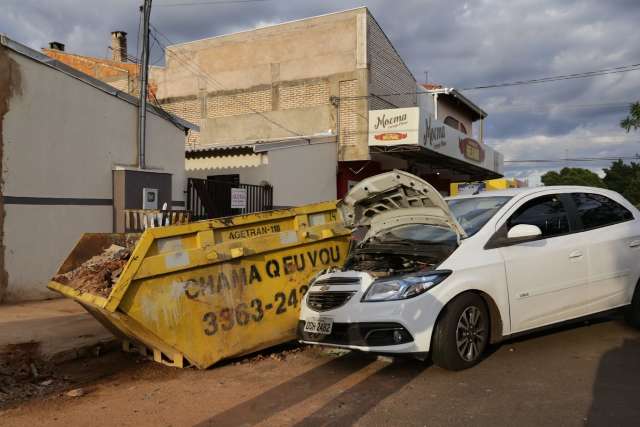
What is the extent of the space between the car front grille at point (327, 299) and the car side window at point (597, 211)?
282cm

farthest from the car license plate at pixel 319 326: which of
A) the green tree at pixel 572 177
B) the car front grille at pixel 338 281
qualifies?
the green tree at pixel 572 177

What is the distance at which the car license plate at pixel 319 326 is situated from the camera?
200 inches

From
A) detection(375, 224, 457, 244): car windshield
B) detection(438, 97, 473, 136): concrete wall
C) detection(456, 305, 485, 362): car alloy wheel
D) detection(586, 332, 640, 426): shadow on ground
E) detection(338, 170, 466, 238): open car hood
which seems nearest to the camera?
detection(586, 332, 640, 426): shadow on ground

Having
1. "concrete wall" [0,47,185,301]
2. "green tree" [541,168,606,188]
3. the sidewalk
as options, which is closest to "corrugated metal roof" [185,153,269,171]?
"concrete wall" [0,47,185,301]

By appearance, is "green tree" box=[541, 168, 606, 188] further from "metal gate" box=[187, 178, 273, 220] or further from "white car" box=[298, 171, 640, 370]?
"white car" box=[298, 171, 640, 370]

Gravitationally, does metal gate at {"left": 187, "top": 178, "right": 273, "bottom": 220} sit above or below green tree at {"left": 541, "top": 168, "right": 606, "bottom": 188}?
below

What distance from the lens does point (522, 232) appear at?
527 cm

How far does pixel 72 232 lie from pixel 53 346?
4375mm

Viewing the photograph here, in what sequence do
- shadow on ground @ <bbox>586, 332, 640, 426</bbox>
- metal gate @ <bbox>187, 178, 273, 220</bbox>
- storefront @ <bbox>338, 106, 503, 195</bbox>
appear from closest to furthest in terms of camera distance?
shadow on ground @ <bbox>586, 332, 640, 426</bbox>
metal gate @ <bbox>187, 178, 273, 220</bbox>
storefront @ <bbox>338, 106, 503, 195</bbox>

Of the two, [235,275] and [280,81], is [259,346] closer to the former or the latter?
[235,275]

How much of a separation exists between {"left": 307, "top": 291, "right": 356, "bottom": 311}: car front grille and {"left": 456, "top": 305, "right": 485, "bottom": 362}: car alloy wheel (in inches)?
39.1

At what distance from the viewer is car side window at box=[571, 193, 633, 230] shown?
20.0ft

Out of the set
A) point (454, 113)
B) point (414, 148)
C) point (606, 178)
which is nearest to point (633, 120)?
point (414, 148)

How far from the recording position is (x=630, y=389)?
4.48 m
